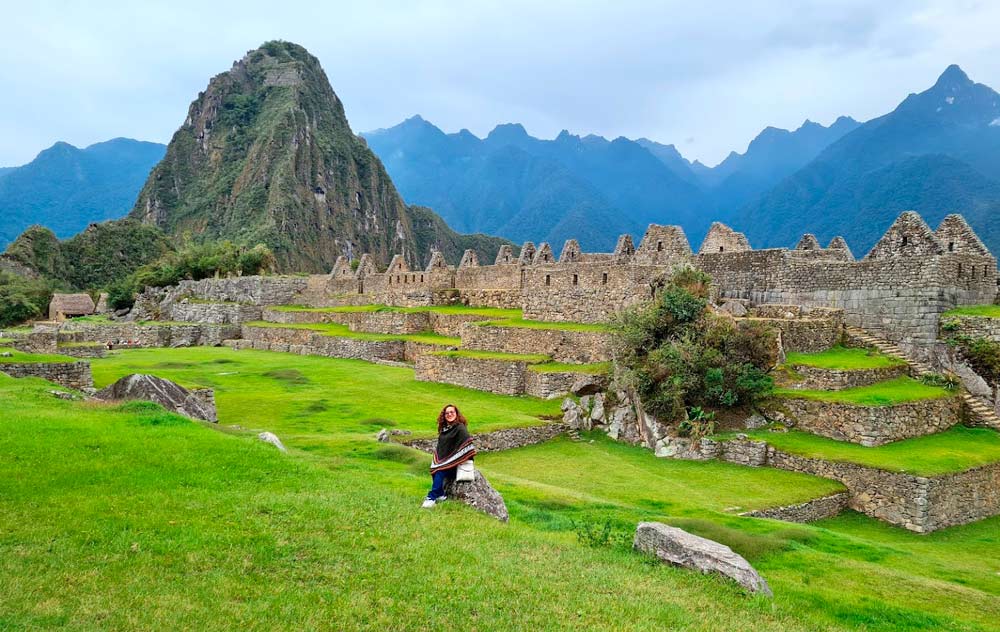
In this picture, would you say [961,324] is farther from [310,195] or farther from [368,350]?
[310,195]

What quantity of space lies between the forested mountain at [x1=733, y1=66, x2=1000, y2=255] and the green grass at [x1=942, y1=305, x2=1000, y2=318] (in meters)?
22.4

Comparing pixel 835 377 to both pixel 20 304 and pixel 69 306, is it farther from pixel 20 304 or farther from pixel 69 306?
pixel 69 306

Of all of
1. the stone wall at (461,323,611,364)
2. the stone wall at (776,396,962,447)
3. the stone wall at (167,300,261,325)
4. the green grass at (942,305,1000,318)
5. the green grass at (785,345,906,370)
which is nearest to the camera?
the stone wall at (776,396,962,447)

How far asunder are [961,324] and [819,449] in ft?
19.3

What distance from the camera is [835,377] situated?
52.4 feet

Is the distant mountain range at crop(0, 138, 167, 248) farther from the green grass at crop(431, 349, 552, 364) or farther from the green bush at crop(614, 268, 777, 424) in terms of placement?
the green bush at crop(614, 268, 777, 424)

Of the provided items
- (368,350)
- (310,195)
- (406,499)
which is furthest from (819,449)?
(310,195)

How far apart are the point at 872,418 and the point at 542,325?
37.7 ft

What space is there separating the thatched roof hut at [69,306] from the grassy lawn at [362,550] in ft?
159

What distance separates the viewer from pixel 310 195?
180m

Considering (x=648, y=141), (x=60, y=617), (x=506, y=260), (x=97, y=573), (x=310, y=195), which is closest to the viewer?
(x=60, y=617)

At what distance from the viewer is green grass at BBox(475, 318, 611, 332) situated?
72.4 feet

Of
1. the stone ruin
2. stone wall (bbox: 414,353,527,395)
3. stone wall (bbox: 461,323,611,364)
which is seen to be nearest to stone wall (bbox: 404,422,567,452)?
stone wall (bbox: 414,353,527,395)

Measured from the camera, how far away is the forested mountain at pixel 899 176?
1622 inches
